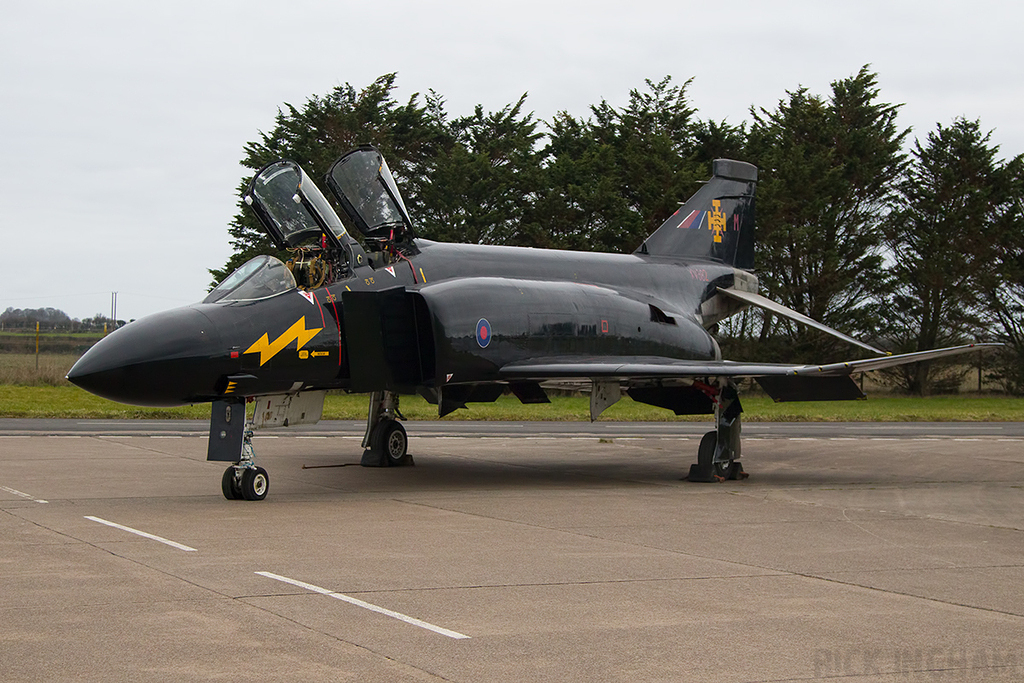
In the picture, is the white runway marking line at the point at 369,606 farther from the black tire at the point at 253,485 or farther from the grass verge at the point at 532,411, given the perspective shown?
the grass verge at the point at 532,411

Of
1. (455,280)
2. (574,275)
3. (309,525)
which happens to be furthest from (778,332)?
(309,525)

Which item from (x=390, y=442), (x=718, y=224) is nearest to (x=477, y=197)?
(x=718, y=224)

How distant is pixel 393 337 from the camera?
12.3 meters

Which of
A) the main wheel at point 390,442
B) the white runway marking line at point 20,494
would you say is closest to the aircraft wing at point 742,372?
the main wheel at point 390,442

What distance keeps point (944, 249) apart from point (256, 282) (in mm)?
39181

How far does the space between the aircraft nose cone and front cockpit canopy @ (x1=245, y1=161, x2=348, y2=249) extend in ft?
6.69

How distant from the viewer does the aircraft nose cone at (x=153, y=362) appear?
32.7 feet

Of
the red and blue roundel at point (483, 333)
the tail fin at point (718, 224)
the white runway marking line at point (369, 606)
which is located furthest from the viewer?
the tail fin at point (718, 224)

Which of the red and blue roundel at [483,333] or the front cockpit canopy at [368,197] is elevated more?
the front cockpit canopy at [368,197]

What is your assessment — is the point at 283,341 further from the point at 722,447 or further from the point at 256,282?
the point at 722,447

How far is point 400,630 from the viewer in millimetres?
5383

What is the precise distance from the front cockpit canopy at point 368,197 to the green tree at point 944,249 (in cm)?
3544

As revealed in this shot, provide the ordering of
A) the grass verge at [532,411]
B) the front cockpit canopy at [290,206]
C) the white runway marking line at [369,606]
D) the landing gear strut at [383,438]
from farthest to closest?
the grass verge at [532,411] < the landing gear strut at [383,438] < the front cockpit canopy at [290,206] < the white runway marking line at [369,606]

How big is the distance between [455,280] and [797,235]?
32434 millimetres
